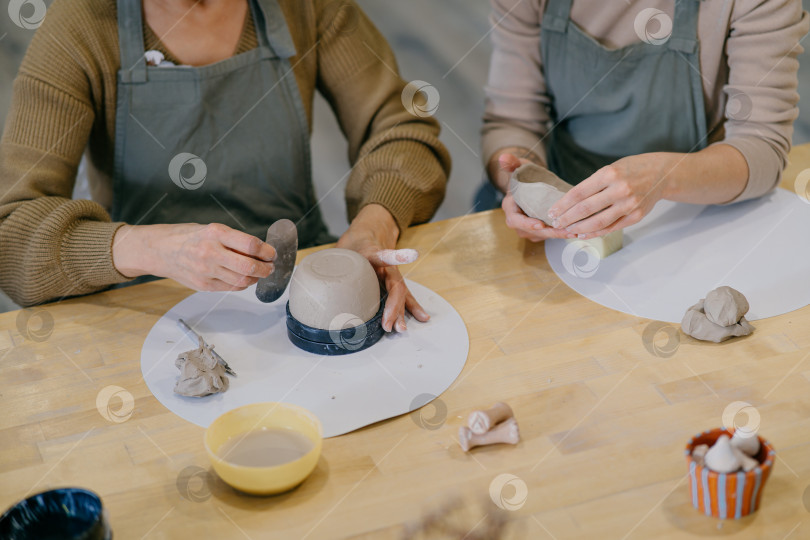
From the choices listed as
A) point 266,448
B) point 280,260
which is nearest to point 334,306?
point 280,260

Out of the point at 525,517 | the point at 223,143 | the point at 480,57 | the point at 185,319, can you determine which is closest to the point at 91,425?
the point at 185,319

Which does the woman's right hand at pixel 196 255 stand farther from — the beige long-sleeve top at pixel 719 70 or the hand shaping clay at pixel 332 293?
the beige long-sleeve top at pixel 719 70

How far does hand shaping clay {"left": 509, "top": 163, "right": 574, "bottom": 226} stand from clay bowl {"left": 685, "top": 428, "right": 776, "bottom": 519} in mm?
504

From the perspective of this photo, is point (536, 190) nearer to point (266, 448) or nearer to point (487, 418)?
point (487, 418)

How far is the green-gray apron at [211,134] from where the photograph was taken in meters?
1.34

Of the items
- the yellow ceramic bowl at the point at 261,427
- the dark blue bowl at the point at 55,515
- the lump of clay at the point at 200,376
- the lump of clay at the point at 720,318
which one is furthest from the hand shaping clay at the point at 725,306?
the dark blue bowl at the point at 55,515

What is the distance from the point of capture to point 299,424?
0.88m

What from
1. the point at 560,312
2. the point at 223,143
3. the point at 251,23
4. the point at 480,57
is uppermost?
the point at 251,23

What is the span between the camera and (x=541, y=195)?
1202 millimetres

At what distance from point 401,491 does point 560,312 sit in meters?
0.42

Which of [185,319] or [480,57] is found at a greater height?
[185,319]

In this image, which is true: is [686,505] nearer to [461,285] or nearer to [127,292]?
[461,285]

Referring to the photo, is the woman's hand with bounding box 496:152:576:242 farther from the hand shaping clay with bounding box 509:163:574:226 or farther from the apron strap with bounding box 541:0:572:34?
the apron strap with bounding box 541:0:572:34

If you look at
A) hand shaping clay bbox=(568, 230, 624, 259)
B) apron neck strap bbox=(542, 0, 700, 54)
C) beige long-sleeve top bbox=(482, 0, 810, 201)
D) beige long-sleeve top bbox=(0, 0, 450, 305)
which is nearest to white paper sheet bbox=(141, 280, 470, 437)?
beige long-sleeve top bbox=(0, 0, 450, 305)
